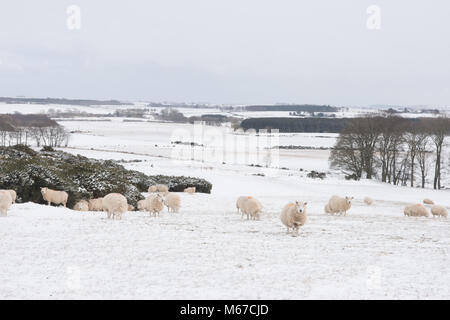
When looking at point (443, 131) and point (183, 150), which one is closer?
point (443, 131)

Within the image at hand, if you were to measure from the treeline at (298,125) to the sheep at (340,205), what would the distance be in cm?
15544

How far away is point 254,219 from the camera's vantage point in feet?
67.2

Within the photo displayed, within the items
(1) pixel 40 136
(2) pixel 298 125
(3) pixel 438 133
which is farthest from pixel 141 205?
(2) pixel 298 125

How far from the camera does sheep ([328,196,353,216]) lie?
79.4 ft

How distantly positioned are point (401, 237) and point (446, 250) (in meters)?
2.21

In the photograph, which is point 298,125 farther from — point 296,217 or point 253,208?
point 296,217

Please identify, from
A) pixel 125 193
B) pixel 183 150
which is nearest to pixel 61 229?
pixel 125 193

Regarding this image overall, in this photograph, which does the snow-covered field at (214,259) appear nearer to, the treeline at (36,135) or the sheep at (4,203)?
the sheep at (4,203)

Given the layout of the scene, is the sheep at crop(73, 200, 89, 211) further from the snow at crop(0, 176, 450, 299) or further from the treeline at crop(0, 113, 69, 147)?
the treeline at crop(0, 113, 69, 147)

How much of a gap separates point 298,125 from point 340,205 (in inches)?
6540

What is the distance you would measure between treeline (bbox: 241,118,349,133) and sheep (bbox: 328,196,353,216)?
155436 millimetres

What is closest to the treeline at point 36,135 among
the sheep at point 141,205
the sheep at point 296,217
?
the sheep at point 141,205

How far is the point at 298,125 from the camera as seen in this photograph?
188125mm
